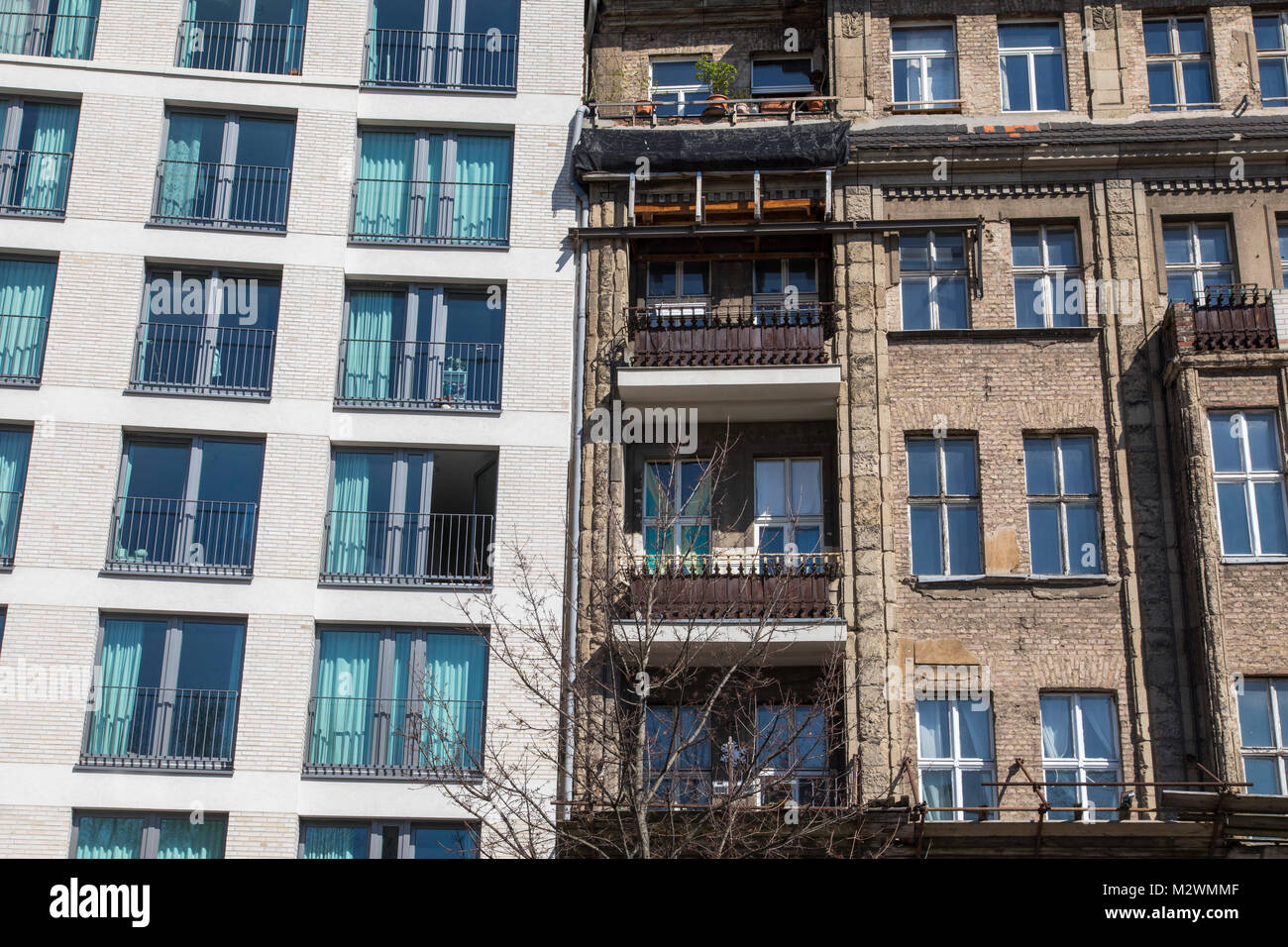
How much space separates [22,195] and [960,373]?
51.8 feet

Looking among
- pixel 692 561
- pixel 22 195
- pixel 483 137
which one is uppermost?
pixel 483 137

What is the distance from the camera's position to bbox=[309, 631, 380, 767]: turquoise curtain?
20469mm

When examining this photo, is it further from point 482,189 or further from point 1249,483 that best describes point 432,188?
point 1249,483

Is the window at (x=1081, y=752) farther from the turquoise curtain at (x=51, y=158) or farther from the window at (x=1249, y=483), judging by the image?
the turquoise curtain at (x=51, y=158)

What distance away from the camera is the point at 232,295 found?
22.9m

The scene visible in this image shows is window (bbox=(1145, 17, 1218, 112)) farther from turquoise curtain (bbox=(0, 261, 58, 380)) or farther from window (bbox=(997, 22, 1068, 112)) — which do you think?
turquoise curtain (bbox=(0, 261, 58, 380))

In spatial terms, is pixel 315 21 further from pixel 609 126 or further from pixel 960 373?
pixel 960 373

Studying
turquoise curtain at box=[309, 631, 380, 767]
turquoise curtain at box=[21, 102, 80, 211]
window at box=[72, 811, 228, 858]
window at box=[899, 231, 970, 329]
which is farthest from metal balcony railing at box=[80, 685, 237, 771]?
window at box=[899, 231, 970, 329]

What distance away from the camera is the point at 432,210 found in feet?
77.3

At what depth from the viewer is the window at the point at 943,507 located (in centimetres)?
2095

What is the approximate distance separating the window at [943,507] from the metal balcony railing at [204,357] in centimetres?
1041

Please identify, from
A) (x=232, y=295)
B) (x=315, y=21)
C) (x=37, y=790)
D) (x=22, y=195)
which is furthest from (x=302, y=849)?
(x=315, y=21)

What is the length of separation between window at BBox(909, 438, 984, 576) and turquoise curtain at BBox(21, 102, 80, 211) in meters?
14.8

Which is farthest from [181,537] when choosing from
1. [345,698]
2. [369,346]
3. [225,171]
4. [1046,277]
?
[1046,277]
